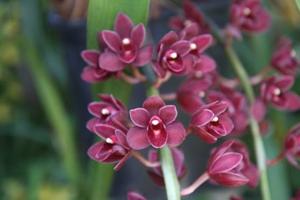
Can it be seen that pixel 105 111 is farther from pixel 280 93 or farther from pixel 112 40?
pixel 280 93

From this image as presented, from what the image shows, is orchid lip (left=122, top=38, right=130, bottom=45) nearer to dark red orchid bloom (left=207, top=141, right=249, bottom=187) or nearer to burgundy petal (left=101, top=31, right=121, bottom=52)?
burgundy petal (left=101, top=31, right=121, bottom=52)

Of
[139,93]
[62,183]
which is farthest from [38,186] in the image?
[139,93]

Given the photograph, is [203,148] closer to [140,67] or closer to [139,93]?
[139,93]

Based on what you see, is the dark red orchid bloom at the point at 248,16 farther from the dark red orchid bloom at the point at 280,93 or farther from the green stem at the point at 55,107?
the green stem at the point at 55,107

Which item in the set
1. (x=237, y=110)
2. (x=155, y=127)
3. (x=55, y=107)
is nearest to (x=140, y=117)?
(x=155, y=127)

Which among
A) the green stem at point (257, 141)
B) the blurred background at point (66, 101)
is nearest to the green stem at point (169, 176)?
the green stem at point (257, 141)

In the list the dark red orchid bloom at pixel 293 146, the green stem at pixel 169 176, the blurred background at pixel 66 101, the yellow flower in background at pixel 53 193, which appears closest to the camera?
the green stem at pixel 169 176
